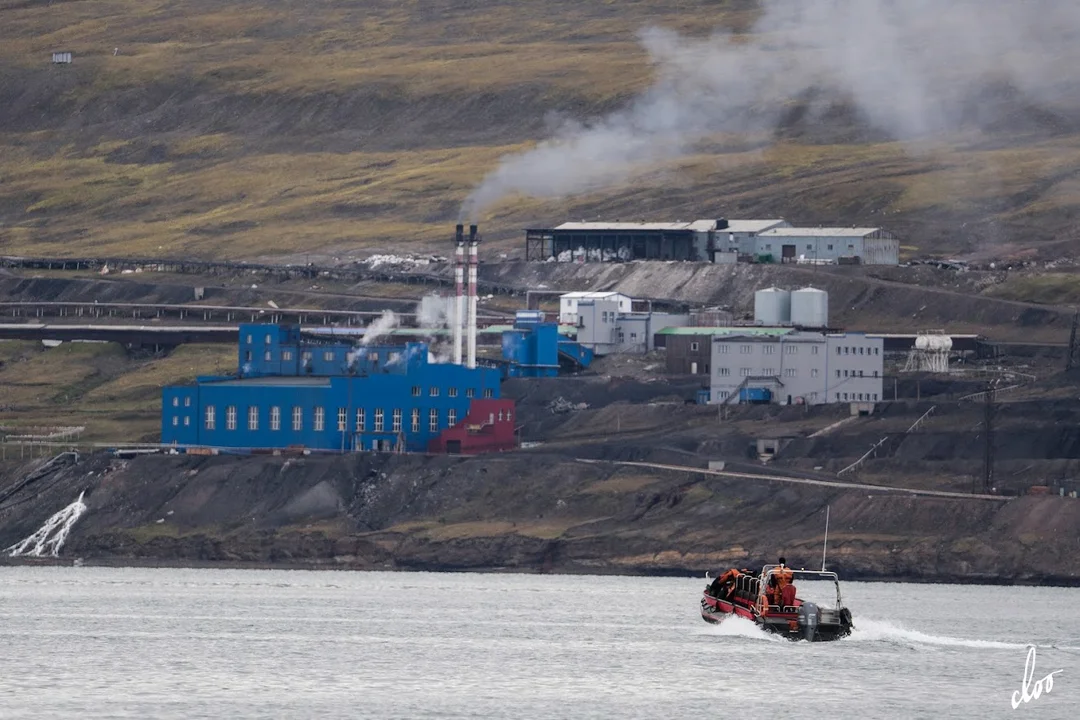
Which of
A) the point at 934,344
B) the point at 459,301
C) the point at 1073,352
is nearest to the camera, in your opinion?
the point at 1073,352

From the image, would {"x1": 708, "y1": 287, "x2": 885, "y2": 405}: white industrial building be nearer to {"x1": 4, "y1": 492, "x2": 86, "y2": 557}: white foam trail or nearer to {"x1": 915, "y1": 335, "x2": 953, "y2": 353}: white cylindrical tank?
{"x1": 915, "y1": 335, "x2": 953, "y2": 353}: white cylindrical tank

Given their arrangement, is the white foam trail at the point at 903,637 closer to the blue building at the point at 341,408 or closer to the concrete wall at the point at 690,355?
the blue building at the point at 341,408

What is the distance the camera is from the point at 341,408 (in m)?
140

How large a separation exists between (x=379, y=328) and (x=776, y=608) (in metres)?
74.3

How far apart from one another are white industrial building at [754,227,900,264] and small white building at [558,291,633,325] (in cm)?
2663

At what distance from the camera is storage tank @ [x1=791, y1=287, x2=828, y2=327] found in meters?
168

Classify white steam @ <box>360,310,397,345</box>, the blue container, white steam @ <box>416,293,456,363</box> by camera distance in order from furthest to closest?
white steam @ <box>360,310,397,345</box>
white steam @ <box>416,293,456,363</box>
the blue container

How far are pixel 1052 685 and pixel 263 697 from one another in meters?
23.8

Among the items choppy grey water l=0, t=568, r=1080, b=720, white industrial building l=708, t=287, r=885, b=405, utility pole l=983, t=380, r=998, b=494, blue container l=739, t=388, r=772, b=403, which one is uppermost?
white industrial building l=708, t=287, r=885, b=405

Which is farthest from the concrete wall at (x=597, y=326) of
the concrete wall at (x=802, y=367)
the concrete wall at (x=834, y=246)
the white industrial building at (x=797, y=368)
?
the concrete wall at (x=834, y=246)

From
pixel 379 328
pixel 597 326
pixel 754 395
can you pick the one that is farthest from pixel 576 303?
pixel 754 395

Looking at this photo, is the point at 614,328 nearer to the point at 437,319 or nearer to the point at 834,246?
the point at 437,319

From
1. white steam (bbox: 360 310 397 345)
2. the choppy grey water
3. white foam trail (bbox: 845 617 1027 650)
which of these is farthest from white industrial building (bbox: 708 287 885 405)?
white foam trail (bbox: 845 617 1027 650)

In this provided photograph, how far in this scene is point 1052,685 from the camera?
78.6 m
